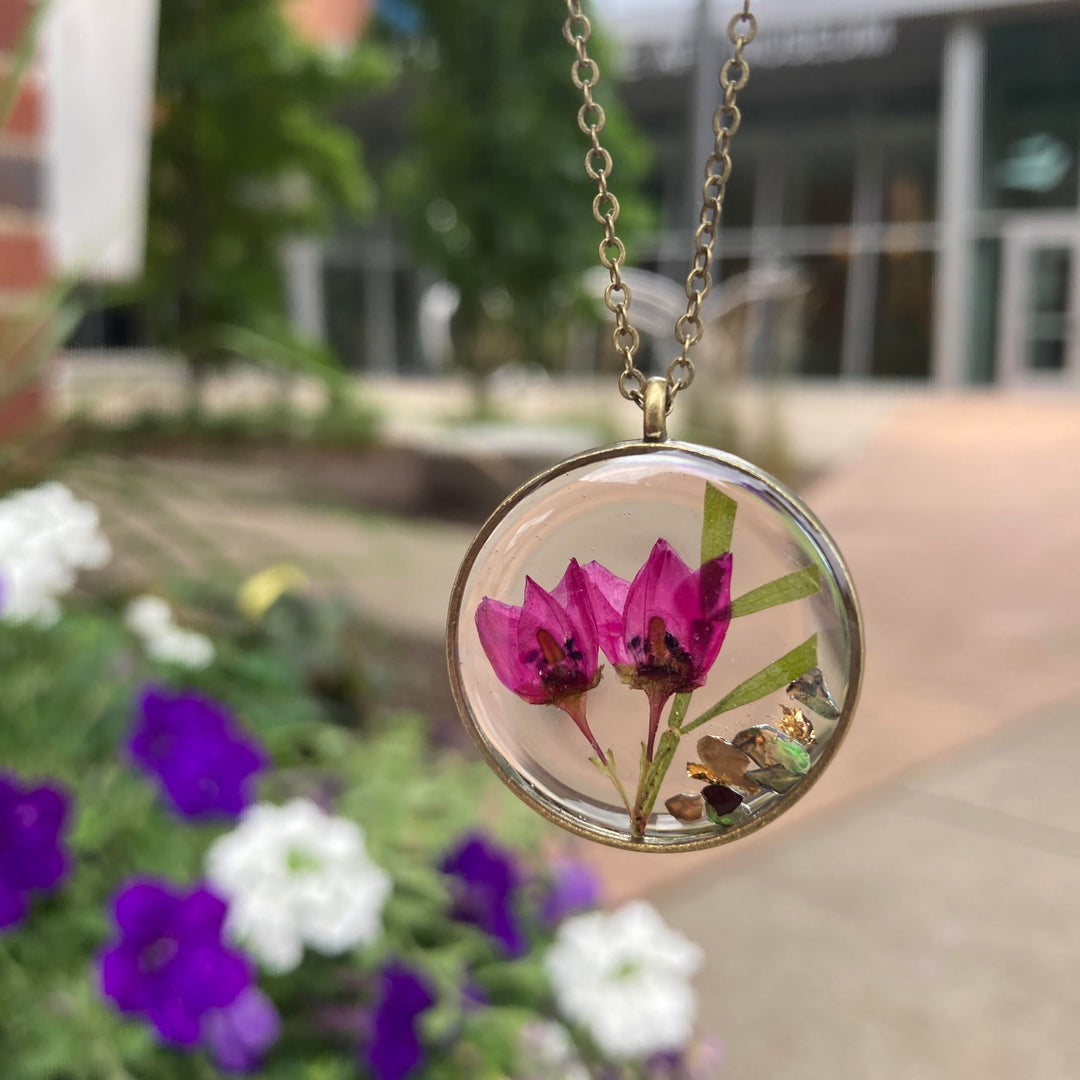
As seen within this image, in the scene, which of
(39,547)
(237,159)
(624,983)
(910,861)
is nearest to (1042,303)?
(237,159)

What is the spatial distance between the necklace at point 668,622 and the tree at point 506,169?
6170 mm

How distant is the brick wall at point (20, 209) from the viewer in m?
2.30

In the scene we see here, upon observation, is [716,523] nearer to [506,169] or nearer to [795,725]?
[795,725]

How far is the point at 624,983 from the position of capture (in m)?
1.32

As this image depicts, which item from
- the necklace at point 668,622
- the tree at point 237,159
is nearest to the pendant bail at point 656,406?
the necklace at point 668,622

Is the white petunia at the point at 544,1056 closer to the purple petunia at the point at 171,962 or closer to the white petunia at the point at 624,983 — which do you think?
the white petunia at the point at 624,983

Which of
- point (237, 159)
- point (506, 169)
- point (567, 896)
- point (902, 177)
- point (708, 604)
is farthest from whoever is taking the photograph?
point (902, 177)

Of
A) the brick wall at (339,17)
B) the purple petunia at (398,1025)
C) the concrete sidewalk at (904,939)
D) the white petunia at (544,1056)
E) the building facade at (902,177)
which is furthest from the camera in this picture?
the brick wall at (339,17)

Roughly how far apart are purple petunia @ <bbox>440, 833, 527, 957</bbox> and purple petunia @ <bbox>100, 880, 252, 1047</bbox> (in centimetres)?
34

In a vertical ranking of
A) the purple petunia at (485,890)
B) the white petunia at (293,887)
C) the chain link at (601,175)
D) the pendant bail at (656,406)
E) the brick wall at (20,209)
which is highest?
the brick wall at (20,209)

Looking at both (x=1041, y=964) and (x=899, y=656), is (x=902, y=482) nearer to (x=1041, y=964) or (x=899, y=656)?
(x=899, y=656)

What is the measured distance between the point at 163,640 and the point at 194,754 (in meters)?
0.57

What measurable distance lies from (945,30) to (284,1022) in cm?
1084

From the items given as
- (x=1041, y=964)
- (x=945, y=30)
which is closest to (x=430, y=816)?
(x=1041, y=964)
